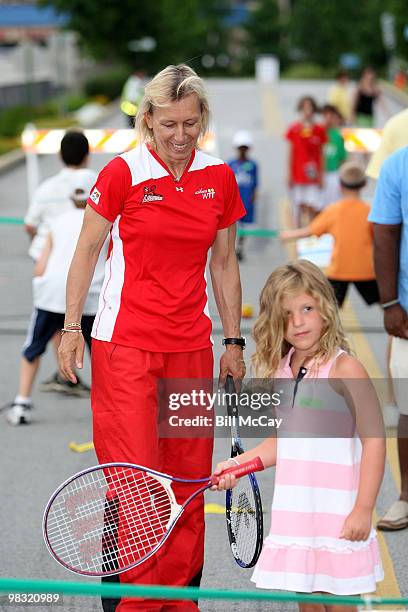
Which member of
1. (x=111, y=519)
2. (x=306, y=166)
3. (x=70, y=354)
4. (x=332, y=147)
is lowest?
(x=332, y=147)

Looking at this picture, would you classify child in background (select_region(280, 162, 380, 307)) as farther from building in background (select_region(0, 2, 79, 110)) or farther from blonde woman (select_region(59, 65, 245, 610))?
building in background (select_region(0, 2, 79, 110))

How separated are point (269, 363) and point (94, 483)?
0.77 m

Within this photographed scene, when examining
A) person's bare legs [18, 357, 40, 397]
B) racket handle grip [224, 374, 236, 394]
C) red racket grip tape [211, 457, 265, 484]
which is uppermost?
red racket grip tape [211, 457, 265, 484]

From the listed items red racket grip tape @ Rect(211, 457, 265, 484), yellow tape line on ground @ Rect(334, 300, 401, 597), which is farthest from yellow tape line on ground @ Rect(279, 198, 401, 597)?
red racket grip tape @ Rect(211, 457, 265, 484)

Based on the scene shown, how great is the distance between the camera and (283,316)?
173 inches

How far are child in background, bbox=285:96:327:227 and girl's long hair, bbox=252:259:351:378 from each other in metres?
11.3

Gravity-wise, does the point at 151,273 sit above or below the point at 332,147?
above

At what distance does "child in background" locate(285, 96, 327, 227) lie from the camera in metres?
15.7

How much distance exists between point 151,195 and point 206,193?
229mm

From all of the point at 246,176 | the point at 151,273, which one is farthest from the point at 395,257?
the point at 246,176

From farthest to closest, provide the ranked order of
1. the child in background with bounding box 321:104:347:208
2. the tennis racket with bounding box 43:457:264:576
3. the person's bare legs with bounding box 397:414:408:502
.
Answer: the child in background with bounding box 321:104:347:208 < the person's bare legs with bounding box 397:414:408:502 < the tennis racket with bounding box 43:457:264:576

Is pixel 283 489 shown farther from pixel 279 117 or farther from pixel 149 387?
pixel 279 117

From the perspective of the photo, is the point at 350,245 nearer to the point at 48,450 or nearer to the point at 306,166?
the point at 48,450

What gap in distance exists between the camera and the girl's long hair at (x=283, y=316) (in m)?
4.34
